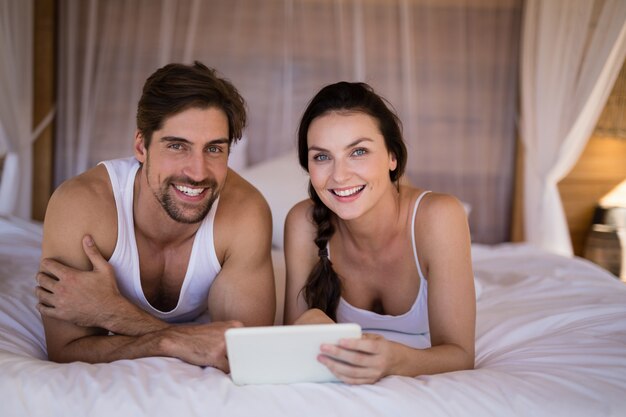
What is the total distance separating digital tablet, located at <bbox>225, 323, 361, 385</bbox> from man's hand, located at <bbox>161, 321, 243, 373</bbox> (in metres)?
0.17

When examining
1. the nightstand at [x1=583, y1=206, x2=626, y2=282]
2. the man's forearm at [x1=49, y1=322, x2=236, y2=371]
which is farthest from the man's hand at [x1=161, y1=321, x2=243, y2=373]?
the nightstand at [x1=583, y1=206, x2=626, y2=282]

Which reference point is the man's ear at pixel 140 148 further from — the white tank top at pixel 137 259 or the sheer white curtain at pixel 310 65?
the sheer white curtain at pixel 310 65

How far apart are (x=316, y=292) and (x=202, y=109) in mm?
628

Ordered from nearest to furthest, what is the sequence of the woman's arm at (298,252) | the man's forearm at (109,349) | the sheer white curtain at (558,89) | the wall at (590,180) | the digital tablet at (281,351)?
the digital tablet at (281,351), the man's forearm at (109,349), the woman's arm at (298,252), the sheer white curtain at (558,89), the wall at (590,180)

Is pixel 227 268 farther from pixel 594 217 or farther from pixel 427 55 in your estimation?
pixel 594 217

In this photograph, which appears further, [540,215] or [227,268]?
[540,215]

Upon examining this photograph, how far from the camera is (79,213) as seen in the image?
1.86m

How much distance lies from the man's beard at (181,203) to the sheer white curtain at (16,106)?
1961 mm

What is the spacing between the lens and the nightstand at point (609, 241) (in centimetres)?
365

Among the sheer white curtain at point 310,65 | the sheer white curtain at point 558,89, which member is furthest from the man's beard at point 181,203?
the sheer white curtain at point 558,89

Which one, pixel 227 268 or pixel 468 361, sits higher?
pixel 227 268

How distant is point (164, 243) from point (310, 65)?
221 cm

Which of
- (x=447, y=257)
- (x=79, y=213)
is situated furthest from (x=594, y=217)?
(x=79, y=213)

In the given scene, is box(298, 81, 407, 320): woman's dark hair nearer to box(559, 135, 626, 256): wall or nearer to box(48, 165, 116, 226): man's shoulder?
box(48, 165, 116, 226): man's shoulder
